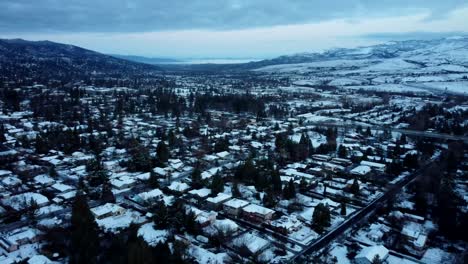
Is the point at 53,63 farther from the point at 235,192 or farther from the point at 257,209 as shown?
the point at 257,209

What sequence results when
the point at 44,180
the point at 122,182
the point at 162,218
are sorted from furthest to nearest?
the point at 44,180, the point at 122,182, the point at 162,218

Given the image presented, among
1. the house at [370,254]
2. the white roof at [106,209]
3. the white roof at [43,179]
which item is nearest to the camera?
the house at [370,254]

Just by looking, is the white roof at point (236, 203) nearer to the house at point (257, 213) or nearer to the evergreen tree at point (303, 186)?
the house at point (257, 213)

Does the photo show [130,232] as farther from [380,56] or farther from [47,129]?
Answer: [380,56]

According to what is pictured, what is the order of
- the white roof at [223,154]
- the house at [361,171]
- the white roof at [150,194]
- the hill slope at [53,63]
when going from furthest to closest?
the hill slope at [53,63], the white roof at [223,154], the house at [361,171], the white roof at [150,194]

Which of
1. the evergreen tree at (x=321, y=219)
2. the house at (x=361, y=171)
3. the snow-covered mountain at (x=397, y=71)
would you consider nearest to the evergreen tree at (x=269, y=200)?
the evergreen tree at (x=321, y=219)

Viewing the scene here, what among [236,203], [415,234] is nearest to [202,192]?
[236,203]
